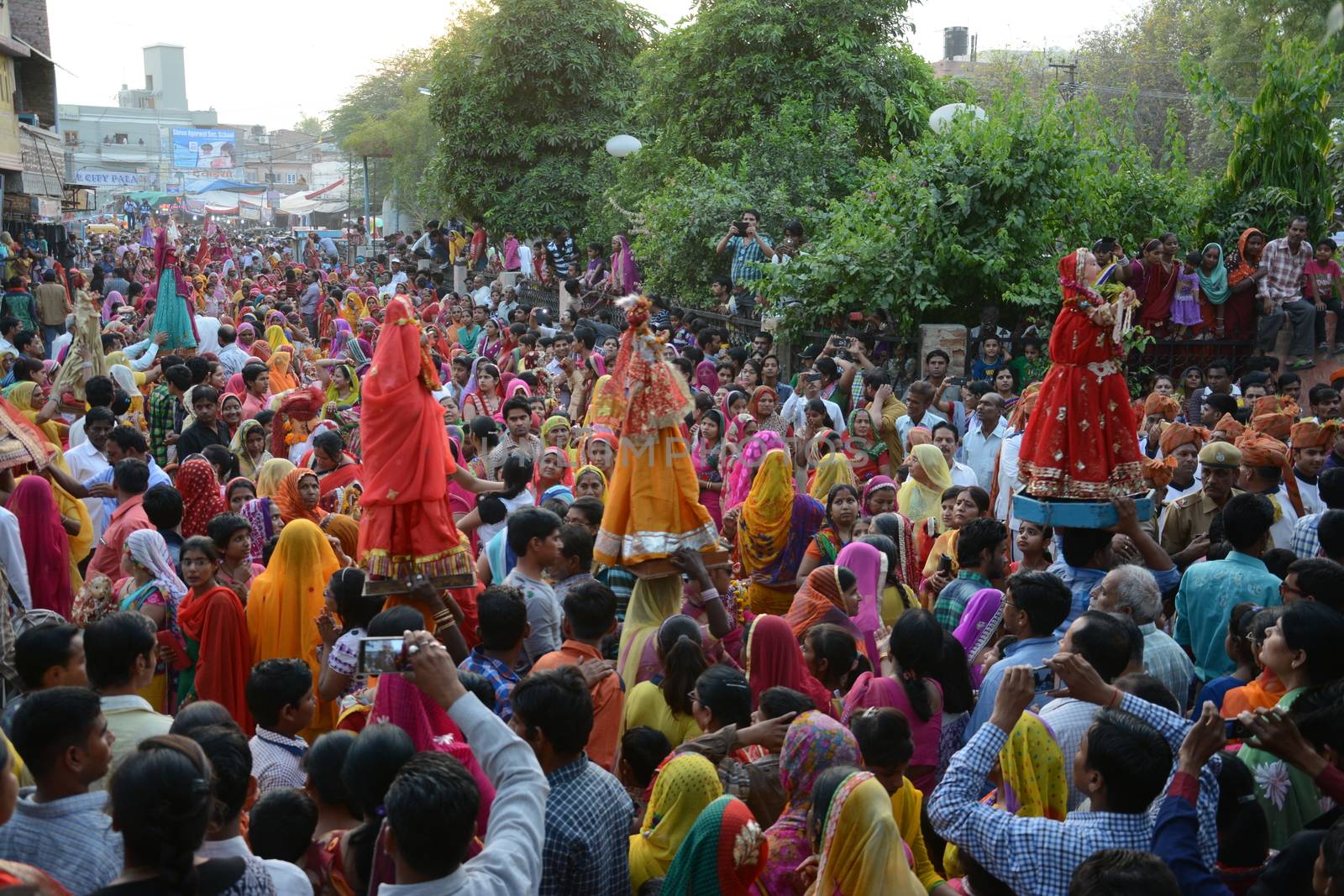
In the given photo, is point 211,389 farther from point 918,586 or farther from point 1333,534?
point 1333,534

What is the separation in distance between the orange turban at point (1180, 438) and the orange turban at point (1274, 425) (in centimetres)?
37

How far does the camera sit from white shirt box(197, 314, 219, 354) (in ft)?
48.2

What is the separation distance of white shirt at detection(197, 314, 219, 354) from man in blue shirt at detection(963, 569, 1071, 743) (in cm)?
1181

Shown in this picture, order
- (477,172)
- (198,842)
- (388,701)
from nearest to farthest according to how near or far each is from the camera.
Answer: (198,842)
(388,701)
(477,172)

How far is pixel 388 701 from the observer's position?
4391 mm

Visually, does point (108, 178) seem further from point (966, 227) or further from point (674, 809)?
point (674, 809)

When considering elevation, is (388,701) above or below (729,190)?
below

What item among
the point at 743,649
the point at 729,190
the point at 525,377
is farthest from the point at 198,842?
the point at 729,190

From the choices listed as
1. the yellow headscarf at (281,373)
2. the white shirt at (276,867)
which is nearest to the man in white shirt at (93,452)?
the yellow headscarf at (281,373)

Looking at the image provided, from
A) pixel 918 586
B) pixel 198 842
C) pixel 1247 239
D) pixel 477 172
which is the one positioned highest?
pixel 477 172

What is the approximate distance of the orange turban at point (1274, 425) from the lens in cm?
773

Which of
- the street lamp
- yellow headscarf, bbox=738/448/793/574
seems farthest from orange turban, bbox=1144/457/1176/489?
the street lamp

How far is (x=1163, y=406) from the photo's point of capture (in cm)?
938

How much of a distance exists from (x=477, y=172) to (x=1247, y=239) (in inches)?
675
